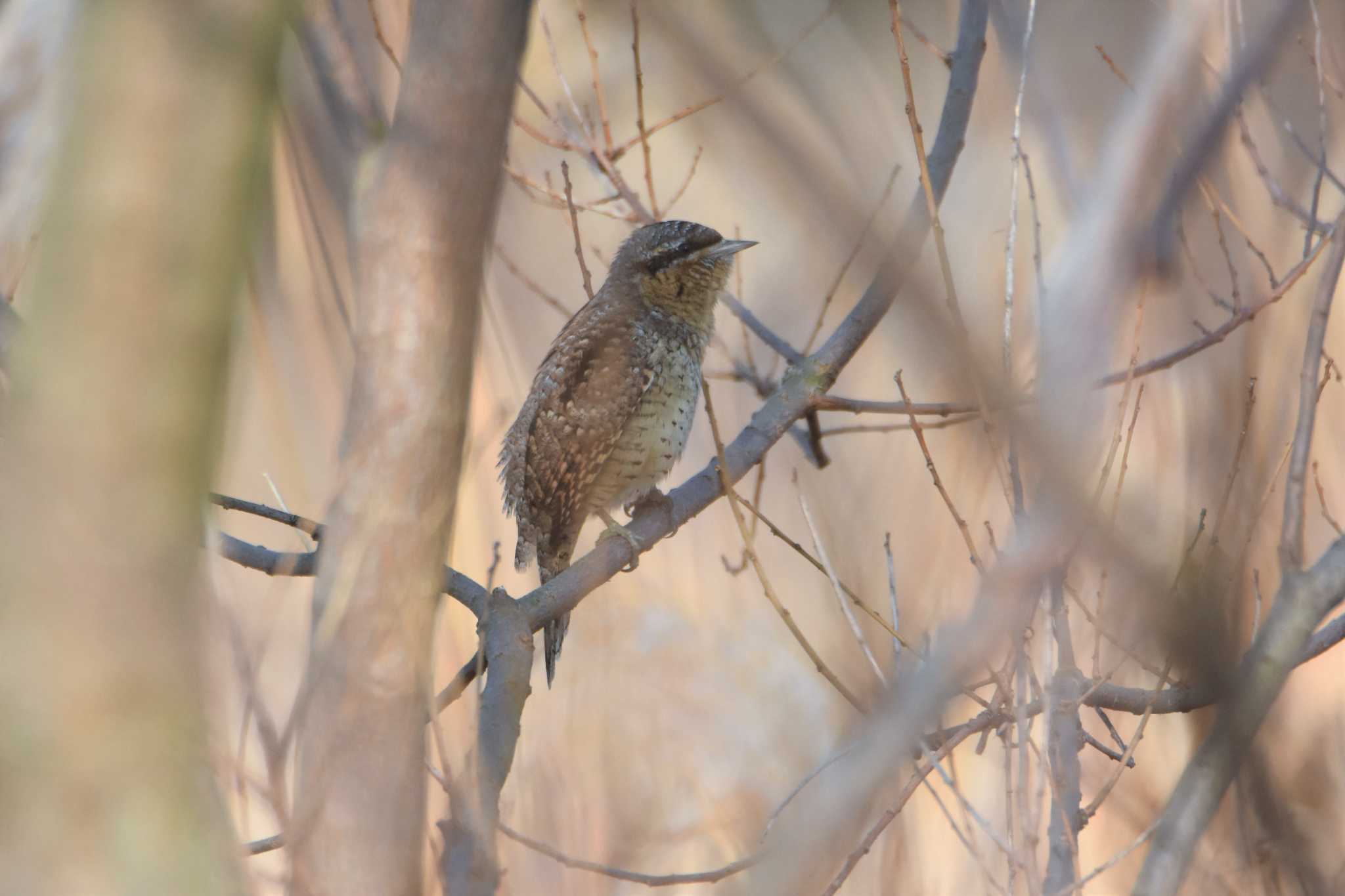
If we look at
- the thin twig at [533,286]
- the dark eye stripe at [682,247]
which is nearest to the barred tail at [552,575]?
the thin twig at [533,286]

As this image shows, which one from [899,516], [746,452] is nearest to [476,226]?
[746,452]

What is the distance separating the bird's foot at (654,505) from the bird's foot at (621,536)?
0.10m

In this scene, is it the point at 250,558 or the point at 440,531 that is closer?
the point at 440,531

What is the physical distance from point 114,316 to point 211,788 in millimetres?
593

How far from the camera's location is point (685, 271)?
171 inches

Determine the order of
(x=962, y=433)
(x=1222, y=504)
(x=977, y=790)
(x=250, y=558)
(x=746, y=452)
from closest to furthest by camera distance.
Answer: (x=1222, y=504) → (x=250, y=558) → (x=746, y=452) → (x=962, y=433) → (x=977, y=790)

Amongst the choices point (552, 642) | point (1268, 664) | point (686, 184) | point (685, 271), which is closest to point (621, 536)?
point (552, 642)

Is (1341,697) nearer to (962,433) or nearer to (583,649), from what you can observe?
(962,433)

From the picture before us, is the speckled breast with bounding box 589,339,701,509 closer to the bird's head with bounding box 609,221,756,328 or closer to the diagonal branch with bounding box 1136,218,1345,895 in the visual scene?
the bird's head with bounding box 609,221,756,328

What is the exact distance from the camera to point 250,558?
281cm

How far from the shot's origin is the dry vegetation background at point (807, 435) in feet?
9.21

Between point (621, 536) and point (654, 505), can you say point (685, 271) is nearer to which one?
point (654, 505)

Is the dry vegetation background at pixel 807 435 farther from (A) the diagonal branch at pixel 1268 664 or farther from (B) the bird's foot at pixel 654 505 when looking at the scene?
(B) the bird's foot at pixel 654 505

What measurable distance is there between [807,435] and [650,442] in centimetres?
60
